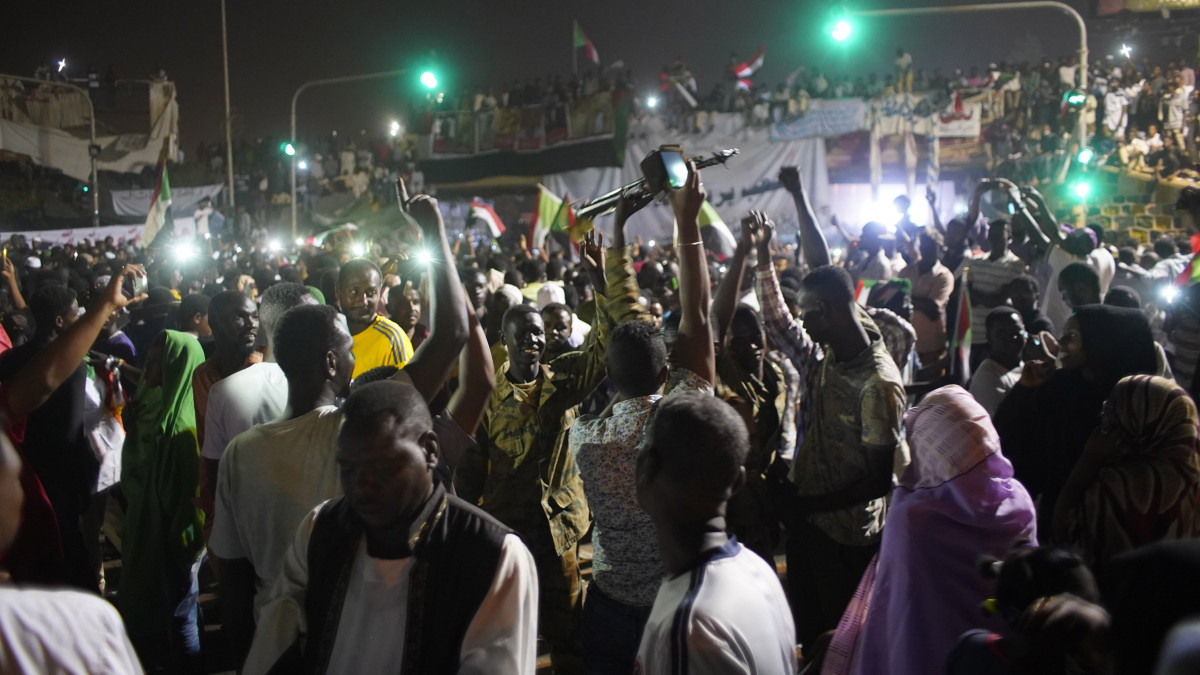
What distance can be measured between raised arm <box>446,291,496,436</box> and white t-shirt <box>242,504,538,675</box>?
0.98 m

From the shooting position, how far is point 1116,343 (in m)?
3.42

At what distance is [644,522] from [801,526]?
1.00 m

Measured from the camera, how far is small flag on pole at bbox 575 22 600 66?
2773 centimetres

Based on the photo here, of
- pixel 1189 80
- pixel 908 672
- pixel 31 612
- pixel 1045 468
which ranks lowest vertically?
pixel 908 672

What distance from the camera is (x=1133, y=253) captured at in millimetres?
9352

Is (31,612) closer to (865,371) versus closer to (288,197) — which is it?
(865,371)

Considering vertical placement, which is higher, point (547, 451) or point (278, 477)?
point (278, 477)

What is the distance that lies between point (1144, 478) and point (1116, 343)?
84cm

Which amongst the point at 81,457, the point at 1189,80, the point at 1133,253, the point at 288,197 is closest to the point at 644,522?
the point at 81,457

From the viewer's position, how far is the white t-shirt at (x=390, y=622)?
6.13ft

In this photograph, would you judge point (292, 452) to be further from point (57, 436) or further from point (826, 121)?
point (826, 121)

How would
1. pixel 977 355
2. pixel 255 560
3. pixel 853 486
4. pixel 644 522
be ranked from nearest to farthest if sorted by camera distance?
pixel 255 560, pixel 644 522, pixel 853 486, pixel 977 355

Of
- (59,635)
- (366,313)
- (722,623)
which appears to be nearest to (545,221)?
(366,313)

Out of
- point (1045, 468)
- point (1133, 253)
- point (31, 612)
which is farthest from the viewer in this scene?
point (1133, 253)
